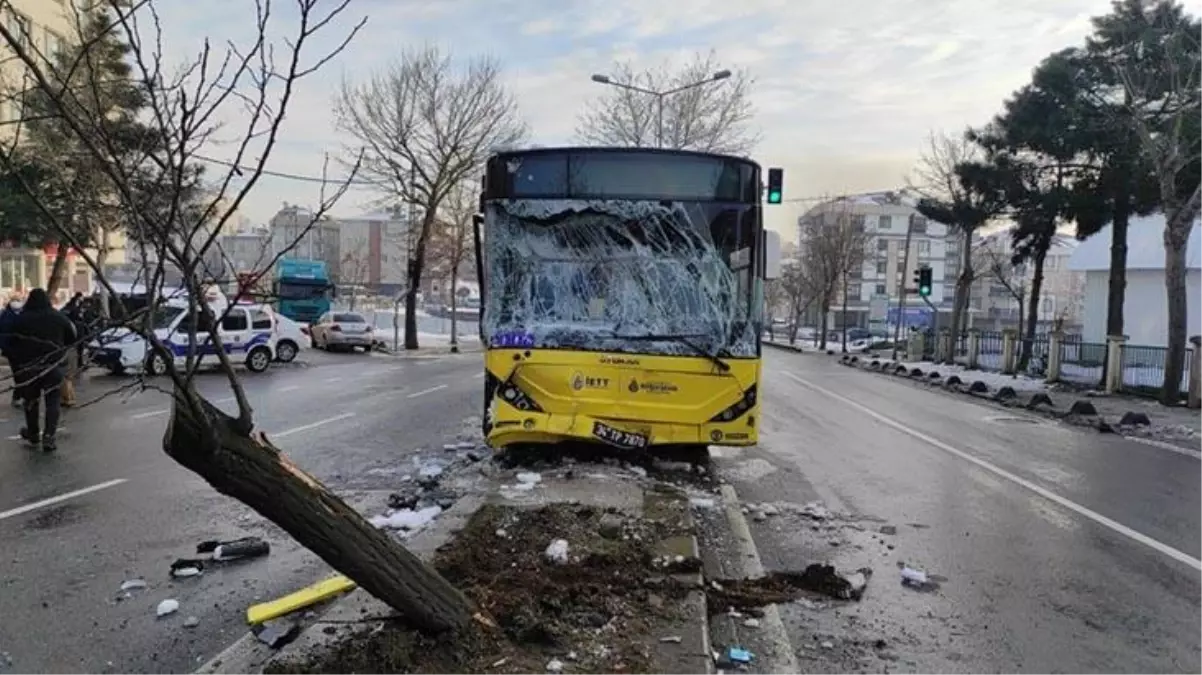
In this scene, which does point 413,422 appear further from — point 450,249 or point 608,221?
point 450,249

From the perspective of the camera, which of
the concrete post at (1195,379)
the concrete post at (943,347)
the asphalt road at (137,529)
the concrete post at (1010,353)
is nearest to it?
the asphalt road at (137,529)

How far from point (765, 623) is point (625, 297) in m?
4.49

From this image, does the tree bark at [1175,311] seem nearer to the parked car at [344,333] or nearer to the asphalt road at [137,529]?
the asphalt road at [137,529]

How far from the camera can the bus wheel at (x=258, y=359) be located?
87.2ft

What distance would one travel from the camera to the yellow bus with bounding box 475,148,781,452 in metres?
9.05

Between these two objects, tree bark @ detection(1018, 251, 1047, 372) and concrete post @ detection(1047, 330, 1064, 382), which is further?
tree bark @ detection(1018, 251, 1047, 372)

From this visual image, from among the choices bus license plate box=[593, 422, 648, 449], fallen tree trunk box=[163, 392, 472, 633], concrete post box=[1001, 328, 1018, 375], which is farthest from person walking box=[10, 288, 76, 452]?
concrete post box=[1001, 328, 1018, 375]

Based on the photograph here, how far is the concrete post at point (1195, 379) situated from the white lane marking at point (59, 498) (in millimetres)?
19741

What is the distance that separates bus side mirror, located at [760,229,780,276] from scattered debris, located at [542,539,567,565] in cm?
438

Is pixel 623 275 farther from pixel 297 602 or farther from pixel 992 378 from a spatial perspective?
pixel 992 378

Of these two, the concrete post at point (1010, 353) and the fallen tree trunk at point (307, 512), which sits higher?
the fallen tree trunk at point (307, 512)

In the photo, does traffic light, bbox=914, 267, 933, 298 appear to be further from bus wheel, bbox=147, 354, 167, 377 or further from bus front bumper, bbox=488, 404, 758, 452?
bus wheel, bbox=147, 354, 167, 377

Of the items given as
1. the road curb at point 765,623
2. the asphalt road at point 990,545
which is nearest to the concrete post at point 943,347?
the asphalt road at point 990,545

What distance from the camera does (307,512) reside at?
358cm
